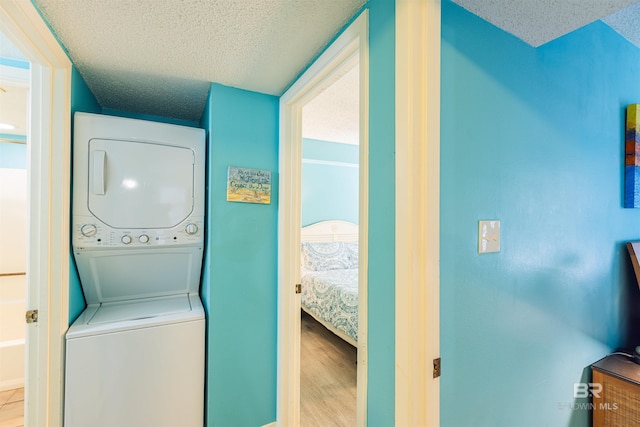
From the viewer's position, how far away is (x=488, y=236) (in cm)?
94

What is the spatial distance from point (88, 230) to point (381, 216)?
1.50m

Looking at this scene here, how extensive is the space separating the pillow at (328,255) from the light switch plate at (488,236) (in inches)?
109

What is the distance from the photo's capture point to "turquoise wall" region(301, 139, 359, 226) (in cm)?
382

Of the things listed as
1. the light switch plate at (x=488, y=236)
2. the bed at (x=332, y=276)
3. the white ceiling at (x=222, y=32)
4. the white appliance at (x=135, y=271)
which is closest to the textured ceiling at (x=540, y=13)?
the white ceiling at (x=222, y=32)

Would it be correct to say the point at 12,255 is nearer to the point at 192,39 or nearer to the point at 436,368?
the point at 192,39

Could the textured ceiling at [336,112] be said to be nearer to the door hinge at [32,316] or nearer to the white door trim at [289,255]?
the white door trim at [289,255]

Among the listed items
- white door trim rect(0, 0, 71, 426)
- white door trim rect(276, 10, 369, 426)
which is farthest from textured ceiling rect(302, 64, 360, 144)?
white door trim rect(0, 0, 71, 426)

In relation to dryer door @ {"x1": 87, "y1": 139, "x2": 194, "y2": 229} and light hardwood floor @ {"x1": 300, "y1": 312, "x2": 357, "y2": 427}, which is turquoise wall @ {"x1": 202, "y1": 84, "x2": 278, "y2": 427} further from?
light hardwood floor @ {"x1": 300, "y1": 312, "x2": 357, "y2": 427}

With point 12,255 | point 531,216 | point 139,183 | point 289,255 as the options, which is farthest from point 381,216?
point 12,255

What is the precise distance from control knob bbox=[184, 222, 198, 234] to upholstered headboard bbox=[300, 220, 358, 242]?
7.22 feet

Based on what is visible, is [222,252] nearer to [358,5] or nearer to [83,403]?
[83,403]

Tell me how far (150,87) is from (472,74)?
1781 millimetres

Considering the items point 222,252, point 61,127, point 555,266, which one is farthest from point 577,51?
point 61,127

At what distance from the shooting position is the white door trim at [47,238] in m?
1.18
